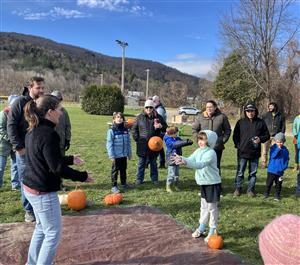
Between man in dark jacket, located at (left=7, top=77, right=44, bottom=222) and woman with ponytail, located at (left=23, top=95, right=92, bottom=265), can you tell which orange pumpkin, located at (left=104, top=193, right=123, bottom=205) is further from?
woman with ponytail, located at (left=23, top=95, right=92, bottom=265)

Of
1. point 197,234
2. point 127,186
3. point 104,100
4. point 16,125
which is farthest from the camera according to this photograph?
point 104,100

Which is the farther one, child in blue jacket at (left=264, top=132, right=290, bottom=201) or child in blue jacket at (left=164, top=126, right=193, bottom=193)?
child in blue jacket at (left=164, top=126, right=193, bottom=193)

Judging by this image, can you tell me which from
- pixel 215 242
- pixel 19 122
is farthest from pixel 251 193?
pixel 19 122

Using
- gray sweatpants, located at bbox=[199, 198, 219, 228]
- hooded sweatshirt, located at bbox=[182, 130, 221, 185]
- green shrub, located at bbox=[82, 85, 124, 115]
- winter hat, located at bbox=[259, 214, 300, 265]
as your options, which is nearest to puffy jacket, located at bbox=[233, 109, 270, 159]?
hooded sweatshirt, located at bbox=[182, 130, 221, 185]

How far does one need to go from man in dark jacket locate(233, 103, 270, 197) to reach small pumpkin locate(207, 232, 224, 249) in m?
3.01

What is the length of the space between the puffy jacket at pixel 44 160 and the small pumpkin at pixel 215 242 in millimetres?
2523

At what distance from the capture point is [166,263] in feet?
16.9

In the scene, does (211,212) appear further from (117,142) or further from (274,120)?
(274,120)

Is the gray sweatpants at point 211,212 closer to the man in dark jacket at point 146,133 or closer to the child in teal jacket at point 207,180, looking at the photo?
the child in teal jacket at point 207,180

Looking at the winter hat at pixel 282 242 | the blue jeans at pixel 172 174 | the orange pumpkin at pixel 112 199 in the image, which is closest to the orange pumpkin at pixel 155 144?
the blue jeans at pixel 172 174

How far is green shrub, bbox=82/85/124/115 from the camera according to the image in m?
39.1

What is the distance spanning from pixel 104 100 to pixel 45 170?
1397 inches

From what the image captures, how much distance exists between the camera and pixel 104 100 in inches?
1547

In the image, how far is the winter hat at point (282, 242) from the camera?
1605mm
